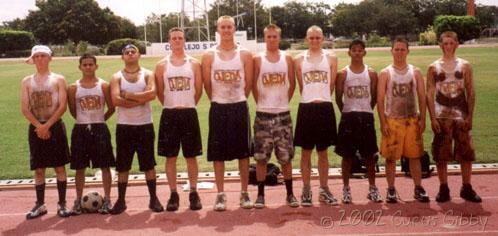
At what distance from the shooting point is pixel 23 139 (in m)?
10.4

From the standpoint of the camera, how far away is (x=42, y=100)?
600 cm

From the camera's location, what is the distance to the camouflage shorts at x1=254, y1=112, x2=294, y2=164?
19.8ft

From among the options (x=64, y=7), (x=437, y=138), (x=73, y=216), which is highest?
(x=64, y=7)

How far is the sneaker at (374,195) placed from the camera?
6.16 m

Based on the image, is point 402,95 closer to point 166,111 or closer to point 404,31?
point 166,111

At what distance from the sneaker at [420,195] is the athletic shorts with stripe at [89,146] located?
141 inches

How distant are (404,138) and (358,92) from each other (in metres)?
0.74

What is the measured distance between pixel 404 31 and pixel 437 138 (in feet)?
258

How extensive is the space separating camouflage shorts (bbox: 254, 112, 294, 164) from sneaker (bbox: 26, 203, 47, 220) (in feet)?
8.26

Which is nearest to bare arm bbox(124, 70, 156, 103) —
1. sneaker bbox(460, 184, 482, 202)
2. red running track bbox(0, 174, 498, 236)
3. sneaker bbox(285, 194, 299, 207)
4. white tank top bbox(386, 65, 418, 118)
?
red running track bbox(0, 174, 498, 236)

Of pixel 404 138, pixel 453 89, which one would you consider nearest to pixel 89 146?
pixel 404 138

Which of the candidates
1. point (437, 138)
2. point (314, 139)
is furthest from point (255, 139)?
point (437, 138)

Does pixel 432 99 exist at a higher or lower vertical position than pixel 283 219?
higher

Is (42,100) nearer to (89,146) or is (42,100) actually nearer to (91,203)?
(89,146)
